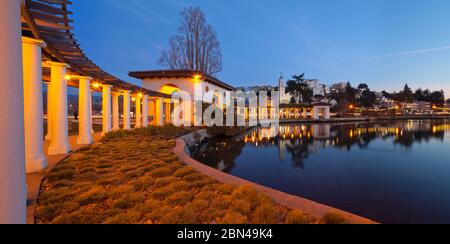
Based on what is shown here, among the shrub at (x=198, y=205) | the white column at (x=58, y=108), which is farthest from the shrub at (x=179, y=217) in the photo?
the white column at (x=58, y=108)

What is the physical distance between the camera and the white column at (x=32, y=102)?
5090mm

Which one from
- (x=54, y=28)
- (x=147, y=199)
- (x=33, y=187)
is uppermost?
(x=54, y=28)

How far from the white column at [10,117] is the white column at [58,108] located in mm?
5869

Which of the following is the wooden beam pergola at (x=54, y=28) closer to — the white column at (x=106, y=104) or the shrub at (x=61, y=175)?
the shrub at (x=61, y=175)

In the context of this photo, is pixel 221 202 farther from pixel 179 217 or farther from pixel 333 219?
pixel 333 219

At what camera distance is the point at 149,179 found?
16.7 ft

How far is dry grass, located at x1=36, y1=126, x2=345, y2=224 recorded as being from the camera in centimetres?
321

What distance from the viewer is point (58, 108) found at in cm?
720

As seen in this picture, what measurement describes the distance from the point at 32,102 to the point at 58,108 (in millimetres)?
2262

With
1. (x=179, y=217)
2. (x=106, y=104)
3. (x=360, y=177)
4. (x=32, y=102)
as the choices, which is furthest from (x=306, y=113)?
(x=179, y=217)
